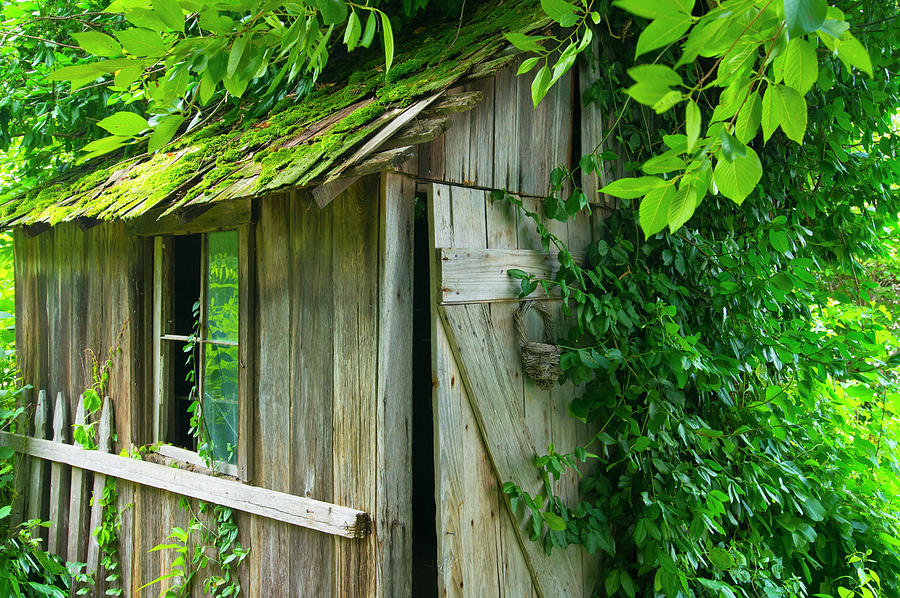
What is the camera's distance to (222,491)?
138 inches

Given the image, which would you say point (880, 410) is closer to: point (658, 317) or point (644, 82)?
point (658, 317)

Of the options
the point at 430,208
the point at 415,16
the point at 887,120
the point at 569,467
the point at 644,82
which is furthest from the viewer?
the point at 887,120

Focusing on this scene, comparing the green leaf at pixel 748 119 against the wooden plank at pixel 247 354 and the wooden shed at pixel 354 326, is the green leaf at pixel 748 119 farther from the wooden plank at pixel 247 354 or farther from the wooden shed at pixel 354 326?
the wooden plank at pixel 247 354

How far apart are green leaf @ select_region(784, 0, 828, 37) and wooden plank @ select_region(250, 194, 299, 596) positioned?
2642mm

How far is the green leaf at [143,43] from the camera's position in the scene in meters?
1.50

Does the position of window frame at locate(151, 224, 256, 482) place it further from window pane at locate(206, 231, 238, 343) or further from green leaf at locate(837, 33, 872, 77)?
green leaf at locate(837, 33, 872, 77)

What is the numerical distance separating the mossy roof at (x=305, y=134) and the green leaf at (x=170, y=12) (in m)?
0.92

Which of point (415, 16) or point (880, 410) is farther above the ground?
point (415, 16)

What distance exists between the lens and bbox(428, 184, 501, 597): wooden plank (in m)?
2.71

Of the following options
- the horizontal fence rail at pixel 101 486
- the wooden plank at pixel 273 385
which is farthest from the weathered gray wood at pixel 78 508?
the wooden plank at pixel 273 385

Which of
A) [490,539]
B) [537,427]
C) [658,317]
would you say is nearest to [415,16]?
[658,317]

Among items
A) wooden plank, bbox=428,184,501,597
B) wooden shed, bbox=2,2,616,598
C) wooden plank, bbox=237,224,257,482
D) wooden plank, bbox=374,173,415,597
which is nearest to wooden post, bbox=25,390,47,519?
wooden shed, bbox=2,2,616,598

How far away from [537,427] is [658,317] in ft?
2.90

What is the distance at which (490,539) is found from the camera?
2910mm
